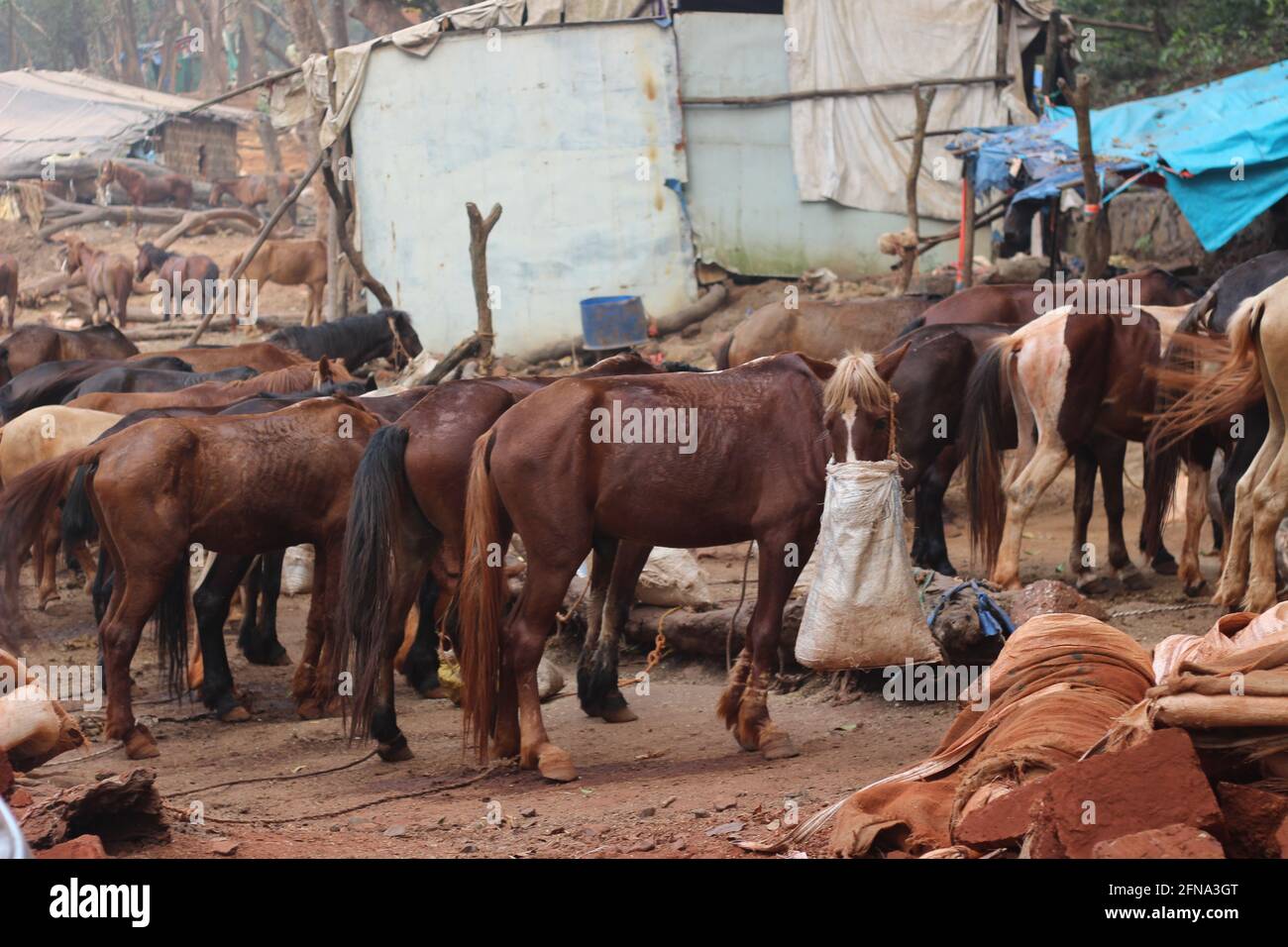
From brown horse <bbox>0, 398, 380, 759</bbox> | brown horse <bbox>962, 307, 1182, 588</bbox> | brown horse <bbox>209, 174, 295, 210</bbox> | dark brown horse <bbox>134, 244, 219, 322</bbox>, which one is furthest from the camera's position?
brown horse <bbox>209, 174, 295, 210</bbox>

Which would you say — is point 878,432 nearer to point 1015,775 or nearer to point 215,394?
point 1015,775

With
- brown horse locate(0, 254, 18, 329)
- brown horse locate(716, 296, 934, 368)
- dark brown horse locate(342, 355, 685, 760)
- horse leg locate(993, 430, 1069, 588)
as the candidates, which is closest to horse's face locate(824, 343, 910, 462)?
dark brown horse locate(342, 355, 685, 760)

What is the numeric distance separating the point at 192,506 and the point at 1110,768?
566cm

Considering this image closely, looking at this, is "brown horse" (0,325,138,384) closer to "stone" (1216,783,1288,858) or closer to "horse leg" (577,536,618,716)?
"horse leg" (577,536,618,716)

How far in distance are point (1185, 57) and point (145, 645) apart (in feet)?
54.2

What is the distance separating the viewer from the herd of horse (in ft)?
23.0

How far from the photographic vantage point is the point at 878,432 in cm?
700

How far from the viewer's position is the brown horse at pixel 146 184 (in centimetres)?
3506

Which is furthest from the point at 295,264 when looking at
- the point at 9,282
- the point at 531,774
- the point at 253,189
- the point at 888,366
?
the point at 888,366

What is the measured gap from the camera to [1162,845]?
3615 mm

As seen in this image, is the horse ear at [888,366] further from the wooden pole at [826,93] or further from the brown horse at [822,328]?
the wooden pole at [826,93]

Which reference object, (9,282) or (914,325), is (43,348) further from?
(9,282)

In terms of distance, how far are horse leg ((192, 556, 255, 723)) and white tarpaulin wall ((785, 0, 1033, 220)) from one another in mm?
12757
